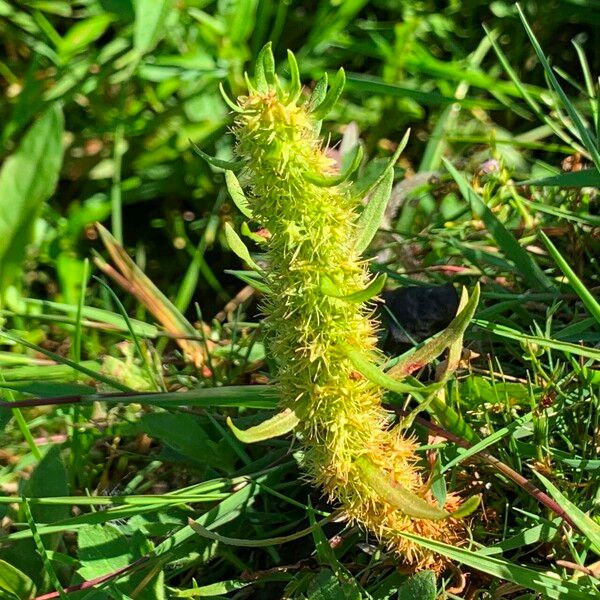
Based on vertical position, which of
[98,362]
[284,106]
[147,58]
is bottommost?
[98,362]

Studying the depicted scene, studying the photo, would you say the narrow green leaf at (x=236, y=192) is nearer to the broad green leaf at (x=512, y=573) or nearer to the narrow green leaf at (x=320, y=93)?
the narrow green leaf at (x=320, y=93)

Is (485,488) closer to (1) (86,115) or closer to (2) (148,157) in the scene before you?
(2) (148,157)

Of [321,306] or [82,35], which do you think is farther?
[82,35]

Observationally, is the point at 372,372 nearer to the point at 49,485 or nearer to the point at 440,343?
the point at 440,343

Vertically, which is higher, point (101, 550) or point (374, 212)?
point (374, 212)

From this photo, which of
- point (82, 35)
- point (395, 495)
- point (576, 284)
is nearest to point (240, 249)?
point (395, 495)

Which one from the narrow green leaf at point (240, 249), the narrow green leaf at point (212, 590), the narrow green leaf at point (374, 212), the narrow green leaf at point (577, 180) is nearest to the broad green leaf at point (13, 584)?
the narrow green leaf at point (212, 590)

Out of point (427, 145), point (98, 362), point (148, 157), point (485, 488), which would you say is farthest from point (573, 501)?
point (148, 157)
